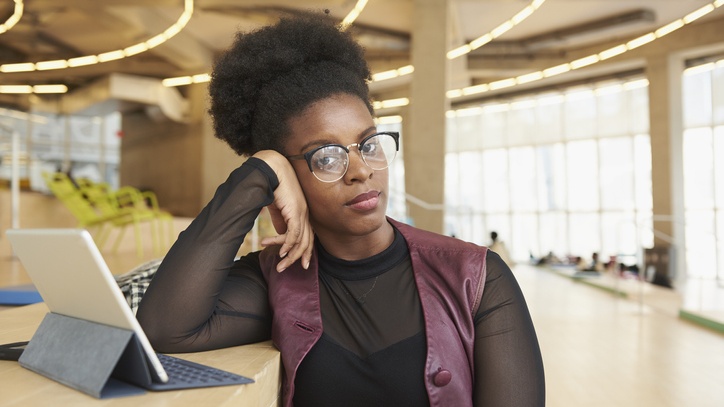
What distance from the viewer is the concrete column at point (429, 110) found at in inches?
362

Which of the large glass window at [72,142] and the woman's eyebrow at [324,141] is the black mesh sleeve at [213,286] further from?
the large glass window at [72,142]

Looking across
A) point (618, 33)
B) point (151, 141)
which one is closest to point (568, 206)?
point (618, 33)

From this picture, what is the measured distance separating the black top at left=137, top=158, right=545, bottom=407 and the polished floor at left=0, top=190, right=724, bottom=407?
2.65 m

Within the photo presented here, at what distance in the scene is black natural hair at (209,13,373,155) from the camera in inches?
58.7

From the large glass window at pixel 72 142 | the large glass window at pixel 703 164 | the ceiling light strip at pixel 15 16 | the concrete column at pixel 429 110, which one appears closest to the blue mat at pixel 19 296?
the concrete column at pixel 429 110

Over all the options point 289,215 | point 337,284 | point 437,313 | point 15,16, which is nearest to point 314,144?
point 289,215

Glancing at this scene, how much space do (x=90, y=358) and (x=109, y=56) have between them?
12.4 m

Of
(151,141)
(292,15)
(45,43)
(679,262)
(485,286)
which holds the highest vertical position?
(45,43)

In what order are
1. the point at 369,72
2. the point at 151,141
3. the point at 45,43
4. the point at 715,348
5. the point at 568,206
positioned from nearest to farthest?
the point at 369,72
the point at 715,348
the point at 45,43
the point at 151,141
the point at 568,206

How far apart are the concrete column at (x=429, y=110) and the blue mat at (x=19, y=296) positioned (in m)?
6.56

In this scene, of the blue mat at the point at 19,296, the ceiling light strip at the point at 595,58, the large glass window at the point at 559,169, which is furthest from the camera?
the large glass window at the point at 559,169

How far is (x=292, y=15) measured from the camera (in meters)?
1.76

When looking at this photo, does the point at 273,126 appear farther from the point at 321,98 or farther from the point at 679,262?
the point at 679,262

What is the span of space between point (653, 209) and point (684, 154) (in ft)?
5.65
